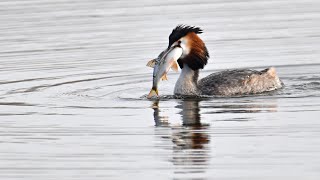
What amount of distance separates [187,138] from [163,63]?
3609 mm

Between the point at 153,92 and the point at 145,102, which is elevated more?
the point at 153,92

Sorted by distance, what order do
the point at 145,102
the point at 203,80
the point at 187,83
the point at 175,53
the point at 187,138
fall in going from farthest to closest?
the point at 203,80 → the point at 187,83 → the point at 175,53 → the point at 145,102 → the point at 187,138

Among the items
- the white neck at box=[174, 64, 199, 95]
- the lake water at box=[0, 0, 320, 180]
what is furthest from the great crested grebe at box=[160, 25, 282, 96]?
the lake water at box=[0, 0, 320, 180]

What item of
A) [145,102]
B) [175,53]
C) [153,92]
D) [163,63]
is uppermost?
[175,53]

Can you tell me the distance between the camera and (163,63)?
61.6 feet

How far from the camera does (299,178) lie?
41.1 feet

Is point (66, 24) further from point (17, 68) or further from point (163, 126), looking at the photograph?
point (163, 126)

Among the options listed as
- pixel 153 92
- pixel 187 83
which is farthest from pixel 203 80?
pixel 153 92

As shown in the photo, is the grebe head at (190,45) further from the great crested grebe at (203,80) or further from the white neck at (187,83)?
the white neck at (187,83)

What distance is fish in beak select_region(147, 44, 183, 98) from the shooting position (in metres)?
18.6

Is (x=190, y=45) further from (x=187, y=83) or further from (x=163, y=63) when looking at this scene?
(x=163, y=63)

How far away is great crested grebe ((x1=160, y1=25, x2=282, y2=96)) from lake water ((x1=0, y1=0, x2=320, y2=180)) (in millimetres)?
342

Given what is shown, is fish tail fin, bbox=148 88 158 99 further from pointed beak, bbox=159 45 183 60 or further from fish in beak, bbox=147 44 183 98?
pointed beak, bbox=159 45 183 60

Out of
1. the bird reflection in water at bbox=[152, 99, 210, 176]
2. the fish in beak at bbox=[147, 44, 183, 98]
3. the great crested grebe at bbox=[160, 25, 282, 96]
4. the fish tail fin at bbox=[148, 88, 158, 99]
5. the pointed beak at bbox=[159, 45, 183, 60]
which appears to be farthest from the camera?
the great crested grebe at bbox=[160, 25, 282, 96]
